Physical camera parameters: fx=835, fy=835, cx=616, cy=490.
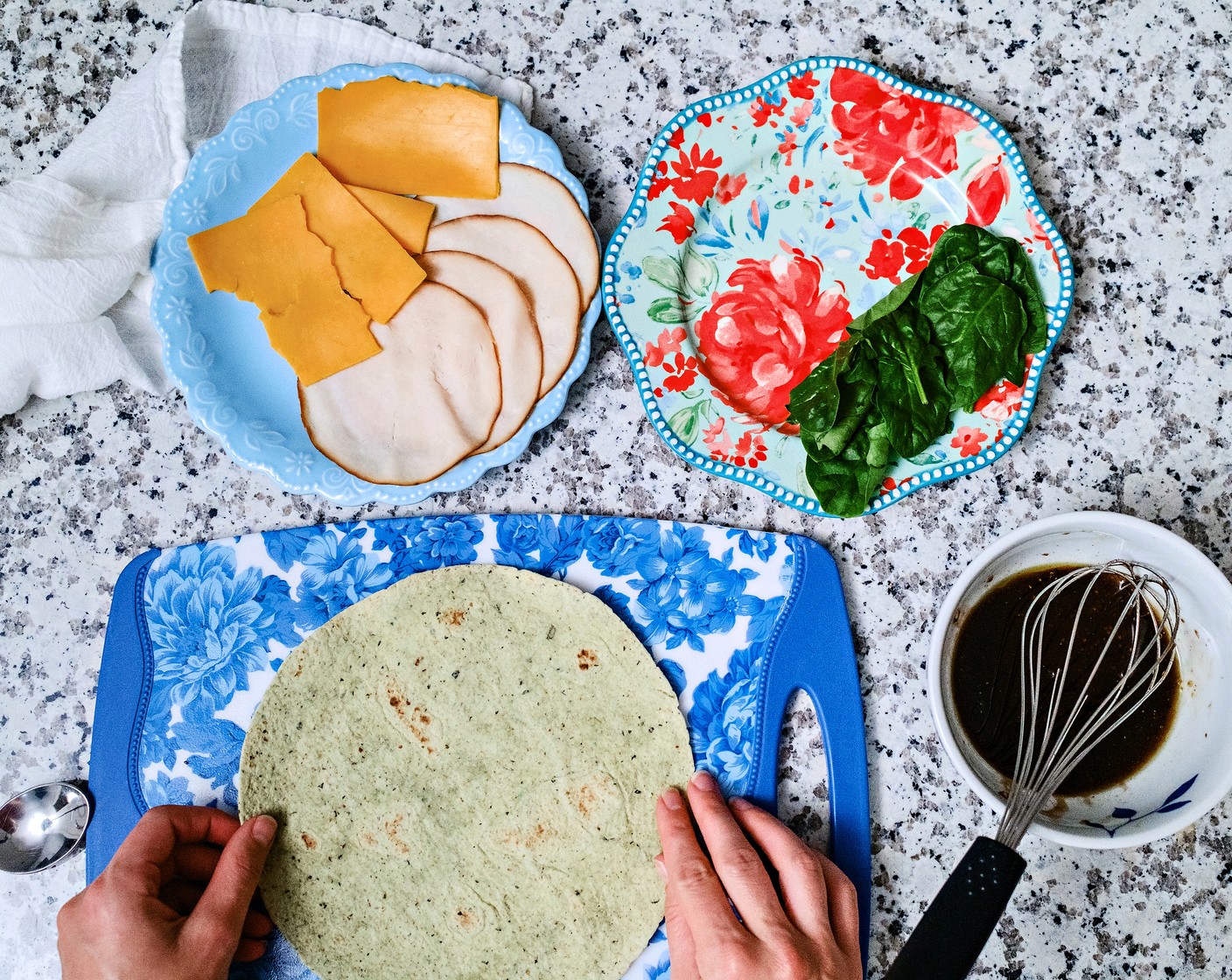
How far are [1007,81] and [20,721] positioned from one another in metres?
1.65

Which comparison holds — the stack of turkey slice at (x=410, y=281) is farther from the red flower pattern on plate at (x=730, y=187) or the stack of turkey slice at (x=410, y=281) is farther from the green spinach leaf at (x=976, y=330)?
the green spinach leaf at (x=976, y=330)

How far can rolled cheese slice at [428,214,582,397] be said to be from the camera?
1079mm

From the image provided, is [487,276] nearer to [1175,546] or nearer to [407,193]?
[407,193]

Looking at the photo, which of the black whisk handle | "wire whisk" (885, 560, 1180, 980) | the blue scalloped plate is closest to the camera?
the black whisk handle

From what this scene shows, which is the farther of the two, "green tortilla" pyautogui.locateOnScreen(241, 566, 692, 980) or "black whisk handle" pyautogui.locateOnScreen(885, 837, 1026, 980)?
"green tortilla" pyautogui.locateOnScreen(241, 566, 692, 980)

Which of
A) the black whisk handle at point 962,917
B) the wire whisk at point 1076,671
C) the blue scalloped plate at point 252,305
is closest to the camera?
the black whisk handle at point 962,917

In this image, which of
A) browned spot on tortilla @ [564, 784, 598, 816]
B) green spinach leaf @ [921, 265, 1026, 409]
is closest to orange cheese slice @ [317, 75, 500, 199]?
green spinach leaf @ [921, 265, 1026, 409]

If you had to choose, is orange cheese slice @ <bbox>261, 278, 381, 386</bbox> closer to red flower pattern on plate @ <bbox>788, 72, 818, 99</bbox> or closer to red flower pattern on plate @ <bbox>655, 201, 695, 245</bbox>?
red flower pattern on plate @ <bbox>655, 201, 695, 245</bbox>

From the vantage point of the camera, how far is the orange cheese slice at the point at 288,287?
1.08 metres

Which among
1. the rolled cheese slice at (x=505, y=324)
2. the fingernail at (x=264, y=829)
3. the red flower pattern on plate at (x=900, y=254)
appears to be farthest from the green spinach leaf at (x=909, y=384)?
the fingernail at (x=264, y=829)

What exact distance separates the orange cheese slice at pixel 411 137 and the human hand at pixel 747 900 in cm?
86

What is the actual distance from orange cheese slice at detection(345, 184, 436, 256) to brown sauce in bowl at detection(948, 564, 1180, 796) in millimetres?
847

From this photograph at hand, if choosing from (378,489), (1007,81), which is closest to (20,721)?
(378,489)

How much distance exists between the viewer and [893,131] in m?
1.09
